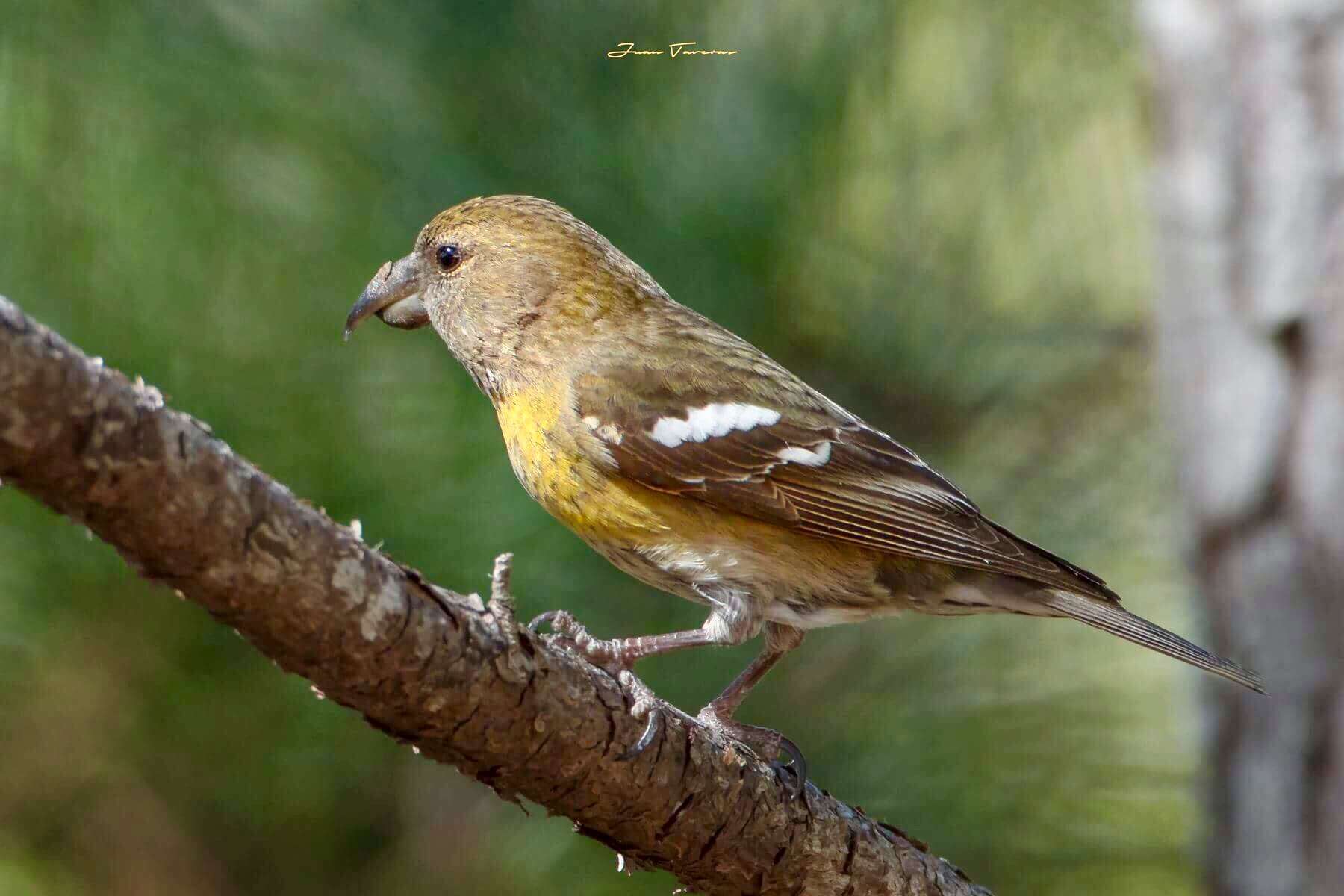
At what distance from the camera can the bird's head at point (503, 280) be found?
9.70ft

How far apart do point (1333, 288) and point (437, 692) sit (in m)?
2.81

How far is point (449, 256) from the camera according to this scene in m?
3.03

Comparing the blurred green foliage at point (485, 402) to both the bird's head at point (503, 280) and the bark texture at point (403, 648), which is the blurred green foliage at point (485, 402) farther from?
the bark texture at point (403, 648)

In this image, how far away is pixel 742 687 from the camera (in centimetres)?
255

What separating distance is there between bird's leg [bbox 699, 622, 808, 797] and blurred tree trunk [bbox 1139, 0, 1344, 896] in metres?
1.49

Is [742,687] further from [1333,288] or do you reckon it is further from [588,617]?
[1333,288]

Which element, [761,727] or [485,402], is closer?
[761,727]

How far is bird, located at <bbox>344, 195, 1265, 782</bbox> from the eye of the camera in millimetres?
2578

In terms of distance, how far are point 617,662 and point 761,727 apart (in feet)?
1.41

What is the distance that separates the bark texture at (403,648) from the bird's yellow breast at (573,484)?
0.56 metres
